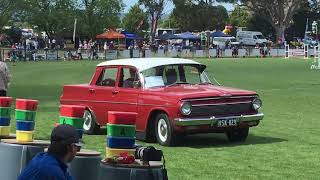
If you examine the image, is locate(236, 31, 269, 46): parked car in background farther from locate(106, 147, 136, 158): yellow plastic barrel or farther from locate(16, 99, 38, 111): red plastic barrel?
locate(106, 147, 136, 158): yellow plastic barrel

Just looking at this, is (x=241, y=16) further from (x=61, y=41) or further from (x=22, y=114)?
(x=22, y=114)

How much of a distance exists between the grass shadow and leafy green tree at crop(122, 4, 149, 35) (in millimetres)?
97891

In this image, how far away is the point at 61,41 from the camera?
88125mm

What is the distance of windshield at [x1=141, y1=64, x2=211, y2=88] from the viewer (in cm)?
1296

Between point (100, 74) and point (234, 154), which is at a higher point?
point (100, 74)

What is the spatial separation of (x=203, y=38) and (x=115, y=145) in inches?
3110

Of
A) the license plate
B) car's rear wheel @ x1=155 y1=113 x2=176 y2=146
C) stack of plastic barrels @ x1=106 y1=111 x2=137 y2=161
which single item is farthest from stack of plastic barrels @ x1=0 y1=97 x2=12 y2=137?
the license plate

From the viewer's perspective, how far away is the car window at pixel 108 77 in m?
13.8

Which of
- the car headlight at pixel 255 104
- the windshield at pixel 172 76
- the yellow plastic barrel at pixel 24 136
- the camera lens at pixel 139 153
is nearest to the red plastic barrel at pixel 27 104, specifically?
the yellow plastic barrel at pixel 24 136

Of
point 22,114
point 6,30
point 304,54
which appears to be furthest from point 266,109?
point 6,30

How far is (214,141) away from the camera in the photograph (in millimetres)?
13164

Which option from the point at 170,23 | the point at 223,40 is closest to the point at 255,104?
the point at 223,40

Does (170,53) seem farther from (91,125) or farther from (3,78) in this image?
(3,78)

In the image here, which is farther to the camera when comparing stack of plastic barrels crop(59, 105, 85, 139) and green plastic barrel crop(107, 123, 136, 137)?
stack of plastic barrels crop(59, 105, 85, 139)
